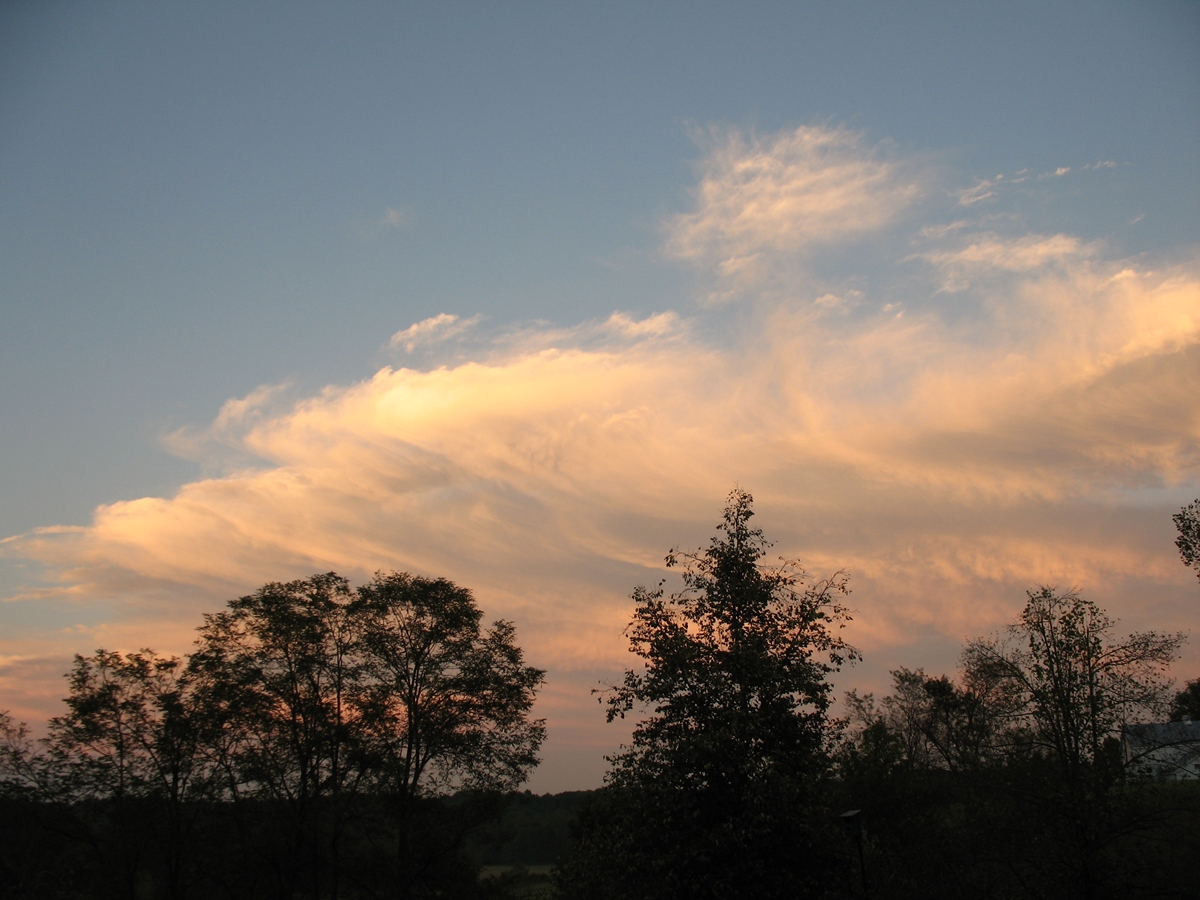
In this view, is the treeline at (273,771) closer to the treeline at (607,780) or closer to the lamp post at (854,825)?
the treeline at (607,780)

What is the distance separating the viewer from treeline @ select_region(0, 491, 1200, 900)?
84.2 feet

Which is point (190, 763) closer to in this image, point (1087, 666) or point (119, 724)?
point (119, 724)

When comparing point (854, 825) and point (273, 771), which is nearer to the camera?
point (854, 825)

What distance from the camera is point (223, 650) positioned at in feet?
133

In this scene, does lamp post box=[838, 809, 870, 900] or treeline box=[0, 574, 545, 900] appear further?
treeline box=[0, 574, 545, 900]

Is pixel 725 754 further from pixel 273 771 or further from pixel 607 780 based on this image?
pixel 273 771

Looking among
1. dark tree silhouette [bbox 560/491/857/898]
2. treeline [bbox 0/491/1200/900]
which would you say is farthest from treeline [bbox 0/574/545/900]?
dark tree silhouette [bbox 560/491/857/898]

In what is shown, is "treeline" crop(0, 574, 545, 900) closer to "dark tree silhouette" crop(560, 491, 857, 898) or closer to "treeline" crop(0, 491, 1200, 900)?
"treeline" crop(0, 491, 1200, 900)

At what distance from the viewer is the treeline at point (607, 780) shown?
2566 centimetres

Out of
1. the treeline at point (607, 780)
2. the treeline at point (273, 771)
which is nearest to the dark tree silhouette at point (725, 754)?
the treeline at point (607, 780)

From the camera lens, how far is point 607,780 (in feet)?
91.0

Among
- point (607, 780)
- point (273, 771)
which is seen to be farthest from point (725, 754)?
point (273, 771)

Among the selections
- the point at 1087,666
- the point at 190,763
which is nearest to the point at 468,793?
the point at 190,763

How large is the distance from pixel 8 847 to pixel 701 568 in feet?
129
